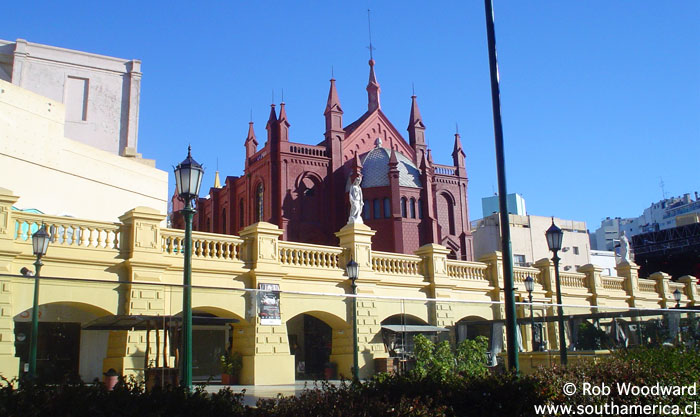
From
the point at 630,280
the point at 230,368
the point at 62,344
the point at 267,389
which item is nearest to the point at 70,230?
the point at 267,389

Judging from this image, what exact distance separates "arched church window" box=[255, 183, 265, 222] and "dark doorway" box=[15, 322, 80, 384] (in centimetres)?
3922

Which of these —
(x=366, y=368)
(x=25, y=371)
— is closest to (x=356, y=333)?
(x=366, y=368)

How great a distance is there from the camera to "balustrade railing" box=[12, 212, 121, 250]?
16.3 metres

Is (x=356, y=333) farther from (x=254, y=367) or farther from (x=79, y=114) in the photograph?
(x=79, y=114)

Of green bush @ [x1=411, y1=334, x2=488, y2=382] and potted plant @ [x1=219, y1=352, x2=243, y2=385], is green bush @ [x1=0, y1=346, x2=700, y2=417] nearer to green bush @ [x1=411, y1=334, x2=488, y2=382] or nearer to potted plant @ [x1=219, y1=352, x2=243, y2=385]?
green bush @ [x1=411, y1=334, x2=488, y2=382]

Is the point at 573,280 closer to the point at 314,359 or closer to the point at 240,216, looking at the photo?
the point at 314,359

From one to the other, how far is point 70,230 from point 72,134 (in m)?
19.8

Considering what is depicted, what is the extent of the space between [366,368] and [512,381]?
2657 millimetres

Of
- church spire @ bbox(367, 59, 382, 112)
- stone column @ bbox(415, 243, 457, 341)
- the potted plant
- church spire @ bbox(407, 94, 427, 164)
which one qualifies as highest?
church spire @ bbox(367, 59, 382, 112)

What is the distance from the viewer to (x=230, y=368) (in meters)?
10.2

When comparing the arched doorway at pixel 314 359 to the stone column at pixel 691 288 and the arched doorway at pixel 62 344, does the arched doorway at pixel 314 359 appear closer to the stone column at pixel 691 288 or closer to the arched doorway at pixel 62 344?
the arched doorway at pixel 62 344

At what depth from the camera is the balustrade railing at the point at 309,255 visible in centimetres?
Answer: 2120

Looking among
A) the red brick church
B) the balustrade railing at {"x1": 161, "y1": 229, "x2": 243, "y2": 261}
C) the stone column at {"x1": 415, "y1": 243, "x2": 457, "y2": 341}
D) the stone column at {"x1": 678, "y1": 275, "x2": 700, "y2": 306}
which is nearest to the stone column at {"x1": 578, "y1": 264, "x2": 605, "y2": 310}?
the stone column at {"x1": 678, "y1": 275, "x2": 700, "y2": 306}

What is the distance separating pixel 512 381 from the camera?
882cm
